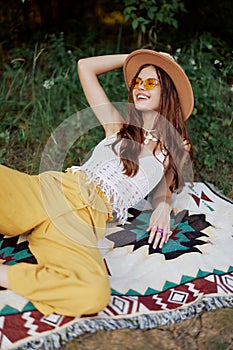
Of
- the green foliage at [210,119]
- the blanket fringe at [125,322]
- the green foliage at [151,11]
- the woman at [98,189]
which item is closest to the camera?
the blanket fringe at [125,322]

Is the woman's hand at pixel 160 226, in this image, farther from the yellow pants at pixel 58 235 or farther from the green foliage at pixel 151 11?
the green foliage at pixel 151 11

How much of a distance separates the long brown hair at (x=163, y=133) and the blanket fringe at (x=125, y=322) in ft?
2.40

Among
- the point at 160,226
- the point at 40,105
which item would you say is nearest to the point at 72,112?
the point at 40,105

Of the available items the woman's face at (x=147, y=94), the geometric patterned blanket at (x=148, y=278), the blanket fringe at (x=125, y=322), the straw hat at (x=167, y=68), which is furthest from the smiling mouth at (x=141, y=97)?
the blanket fringe at (x=125, y=322)

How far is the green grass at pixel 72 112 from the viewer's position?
3490 millimetres

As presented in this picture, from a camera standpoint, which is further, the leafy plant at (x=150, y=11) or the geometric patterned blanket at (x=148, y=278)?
the leafy plant at (x=150, y=11)

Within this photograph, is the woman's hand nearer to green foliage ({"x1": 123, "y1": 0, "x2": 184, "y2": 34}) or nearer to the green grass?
the green grass

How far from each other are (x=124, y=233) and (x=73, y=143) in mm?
1202

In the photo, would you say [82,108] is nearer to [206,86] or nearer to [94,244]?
[206,86]

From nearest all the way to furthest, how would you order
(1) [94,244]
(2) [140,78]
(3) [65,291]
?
(3) [65,291], (1) [94,244], (2) [140,78]

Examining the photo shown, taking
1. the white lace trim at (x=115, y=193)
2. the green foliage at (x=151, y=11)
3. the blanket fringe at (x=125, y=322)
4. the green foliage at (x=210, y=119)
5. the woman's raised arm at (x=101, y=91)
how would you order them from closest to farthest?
the blanket fringe at (x=125, y=322)
the white lace trim at (x=115, y=193)
the woman's raised arm at (x=101, y=91)
the green foliage at (x=210, y=119)
the green foliage at (x=151, y=11)

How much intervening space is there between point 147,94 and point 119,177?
16.9 inches

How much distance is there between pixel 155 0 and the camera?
4.14 meters

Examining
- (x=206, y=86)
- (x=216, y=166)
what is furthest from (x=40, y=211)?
(x=206, y=86)
